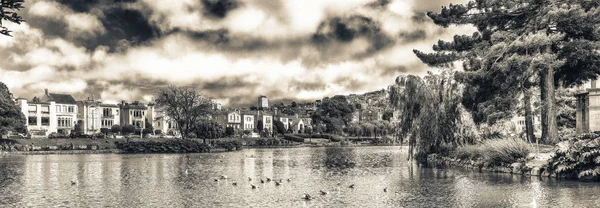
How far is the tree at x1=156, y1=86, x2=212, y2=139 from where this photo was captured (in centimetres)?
9275

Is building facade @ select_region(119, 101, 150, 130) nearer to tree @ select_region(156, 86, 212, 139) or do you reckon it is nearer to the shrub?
the shrub

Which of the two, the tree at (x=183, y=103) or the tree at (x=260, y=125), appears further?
the tree at (x=260, y=125)

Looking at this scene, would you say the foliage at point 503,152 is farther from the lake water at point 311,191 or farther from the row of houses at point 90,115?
the row of houses at point 90,115

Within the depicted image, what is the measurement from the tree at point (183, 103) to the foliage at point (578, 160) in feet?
234

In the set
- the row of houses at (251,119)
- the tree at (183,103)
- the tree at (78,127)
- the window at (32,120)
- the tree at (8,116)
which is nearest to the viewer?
the tree at (8,116)

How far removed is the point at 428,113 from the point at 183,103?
6089cm

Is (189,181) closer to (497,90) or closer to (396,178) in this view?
(396,178)

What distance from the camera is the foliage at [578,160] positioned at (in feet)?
84.7

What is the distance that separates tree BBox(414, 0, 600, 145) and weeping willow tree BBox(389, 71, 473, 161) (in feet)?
6.43

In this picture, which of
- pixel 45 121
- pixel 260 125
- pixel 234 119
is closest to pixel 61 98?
pixel 45 121

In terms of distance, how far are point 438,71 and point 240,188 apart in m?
23.1

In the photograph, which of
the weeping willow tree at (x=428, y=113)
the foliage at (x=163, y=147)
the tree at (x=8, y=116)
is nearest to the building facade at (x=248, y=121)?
the tree at (x=8, y=116)

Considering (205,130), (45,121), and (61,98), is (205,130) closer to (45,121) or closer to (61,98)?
(45,121)

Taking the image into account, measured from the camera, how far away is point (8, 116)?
3216 inches
